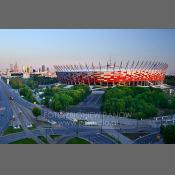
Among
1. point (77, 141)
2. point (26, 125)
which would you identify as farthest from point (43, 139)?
point (77, 141)

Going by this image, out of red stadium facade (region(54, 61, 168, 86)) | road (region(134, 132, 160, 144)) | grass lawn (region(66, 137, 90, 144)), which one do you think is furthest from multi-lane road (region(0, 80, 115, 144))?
red stadium facade (region(54, 61, 168, 86))

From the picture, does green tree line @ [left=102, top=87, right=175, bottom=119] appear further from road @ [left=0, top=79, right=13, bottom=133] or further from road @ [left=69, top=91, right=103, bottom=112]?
road @ [left=0, top=79, right=13, bottom=133]

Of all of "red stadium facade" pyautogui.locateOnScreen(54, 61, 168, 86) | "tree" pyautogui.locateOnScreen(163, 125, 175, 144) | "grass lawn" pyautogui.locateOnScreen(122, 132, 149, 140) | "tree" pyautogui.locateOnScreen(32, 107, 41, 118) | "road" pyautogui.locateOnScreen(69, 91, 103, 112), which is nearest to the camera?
"tree" pyautogui.locateOnScreen(163, 125, 175, 144)

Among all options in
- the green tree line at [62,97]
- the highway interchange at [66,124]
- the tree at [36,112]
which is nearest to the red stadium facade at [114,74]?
the green tree line at [62,97]

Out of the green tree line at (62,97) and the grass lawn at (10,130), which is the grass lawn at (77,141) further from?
the grass lawn at (10,130)

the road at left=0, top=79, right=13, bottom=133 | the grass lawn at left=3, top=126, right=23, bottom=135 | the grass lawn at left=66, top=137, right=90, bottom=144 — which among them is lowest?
the grass lawn at left=66, top=137, right=90, bottom=144

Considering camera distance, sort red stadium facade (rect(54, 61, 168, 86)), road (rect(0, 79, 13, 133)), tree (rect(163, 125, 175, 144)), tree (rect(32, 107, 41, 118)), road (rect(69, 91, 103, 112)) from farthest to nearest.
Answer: red stadium facade (rect(54, 61, 168, 86)) < road (rect(69, 91, 103, 112)) < tree (rect(32, 107, 41, 118)) < road (rect(0, 79, 13, 133)) < tree (rect(163, 125, 175, 144))

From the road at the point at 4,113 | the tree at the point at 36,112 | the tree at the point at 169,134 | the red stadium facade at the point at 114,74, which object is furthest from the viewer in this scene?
the red stadium facade at the point at 114,74

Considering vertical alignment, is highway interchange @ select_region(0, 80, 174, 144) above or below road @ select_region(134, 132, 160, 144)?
above
